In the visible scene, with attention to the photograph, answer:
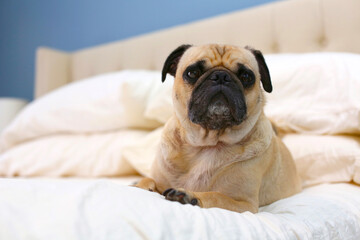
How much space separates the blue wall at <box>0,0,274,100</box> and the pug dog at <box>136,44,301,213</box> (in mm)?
1366

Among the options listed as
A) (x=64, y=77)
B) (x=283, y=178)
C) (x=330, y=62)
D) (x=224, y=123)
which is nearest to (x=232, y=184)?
(x=224, y=123)

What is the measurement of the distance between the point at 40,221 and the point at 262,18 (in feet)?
5.68

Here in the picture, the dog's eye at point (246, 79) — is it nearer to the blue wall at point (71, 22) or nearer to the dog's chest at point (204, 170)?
the dog's chest at point (204, 170)

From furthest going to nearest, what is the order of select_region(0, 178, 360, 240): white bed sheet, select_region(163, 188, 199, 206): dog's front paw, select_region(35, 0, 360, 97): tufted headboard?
select_region(35, 0, 360, 97): tufted headboard < select_region(163, 188, 199, 206): dog's front paw < select_region(0, 178, 360, 240): white bed sheet

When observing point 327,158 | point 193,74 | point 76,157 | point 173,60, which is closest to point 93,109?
point 76,157

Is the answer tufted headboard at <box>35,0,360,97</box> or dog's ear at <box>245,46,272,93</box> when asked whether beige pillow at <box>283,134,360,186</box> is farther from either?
tufted headboard at <box>35,0,360,97</box>

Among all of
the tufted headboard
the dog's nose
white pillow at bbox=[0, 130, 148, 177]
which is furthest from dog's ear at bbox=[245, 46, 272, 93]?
the tufted headboard

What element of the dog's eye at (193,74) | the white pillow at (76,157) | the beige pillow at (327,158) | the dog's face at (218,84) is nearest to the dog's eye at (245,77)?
the dog's face at (218,84)

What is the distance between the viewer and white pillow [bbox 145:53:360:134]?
1209 mm

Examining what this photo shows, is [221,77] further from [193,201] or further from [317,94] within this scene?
[317,94]

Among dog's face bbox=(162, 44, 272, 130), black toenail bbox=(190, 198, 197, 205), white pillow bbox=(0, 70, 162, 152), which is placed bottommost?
white pillow bbox=(0, 70, 162, 152)

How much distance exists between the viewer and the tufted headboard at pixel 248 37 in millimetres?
1657

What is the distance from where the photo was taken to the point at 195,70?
0.91 m

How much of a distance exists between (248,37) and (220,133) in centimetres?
116
